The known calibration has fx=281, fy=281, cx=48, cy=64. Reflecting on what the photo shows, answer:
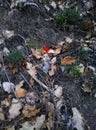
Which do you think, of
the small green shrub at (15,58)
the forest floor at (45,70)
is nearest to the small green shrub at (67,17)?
the forest floor at (45,70)

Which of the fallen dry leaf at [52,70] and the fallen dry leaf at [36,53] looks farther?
the fallen dry leaf at [36,53]

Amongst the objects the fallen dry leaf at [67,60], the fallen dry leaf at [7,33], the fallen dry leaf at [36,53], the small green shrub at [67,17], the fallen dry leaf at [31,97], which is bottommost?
the fallen dry leaf at [31,97]

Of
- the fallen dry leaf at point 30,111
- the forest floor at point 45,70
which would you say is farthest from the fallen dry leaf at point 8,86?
the fallen dry leaf at point 30,111

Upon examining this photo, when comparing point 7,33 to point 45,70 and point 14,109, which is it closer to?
A: point 45,70

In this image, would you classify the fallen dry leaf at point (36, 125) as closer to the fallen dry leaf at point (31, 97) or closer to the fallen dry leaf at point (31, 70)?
the fallen dry leaf at point (31, 97)

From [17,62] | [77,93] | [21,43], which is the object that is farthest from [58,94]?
[21,43]

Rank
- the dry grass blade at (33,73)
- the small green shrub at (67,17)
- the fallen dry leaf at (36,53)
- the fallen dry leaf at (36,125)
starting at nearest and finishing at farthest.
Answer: the fallen dry leaf at (36,125) < the dry grass blade at (33,73) < the fallen dry leaf at (36,53) < the small green shrub at (67,17)

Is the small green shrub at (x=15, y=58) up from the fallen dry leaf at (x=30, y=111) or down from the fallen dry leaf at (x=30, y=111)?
up

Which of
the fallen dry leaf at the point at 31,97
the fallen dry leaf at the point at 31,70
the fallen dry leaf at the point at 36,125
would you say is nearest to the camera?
the fallen dry leaf at the point at 36,125

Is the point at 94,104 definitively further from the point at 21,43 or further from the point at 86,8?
the point at 86,8
